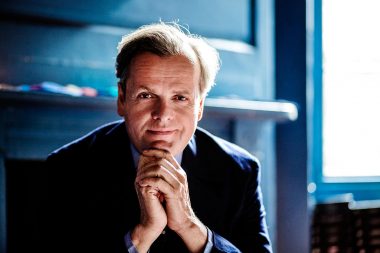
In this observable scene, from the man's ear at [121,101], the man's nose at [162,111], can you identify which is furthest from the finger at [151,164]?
the man's ear at [121,101]

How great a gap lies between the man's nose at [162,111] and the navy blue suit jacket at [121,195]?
25 cm

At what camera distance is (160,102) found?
141cm

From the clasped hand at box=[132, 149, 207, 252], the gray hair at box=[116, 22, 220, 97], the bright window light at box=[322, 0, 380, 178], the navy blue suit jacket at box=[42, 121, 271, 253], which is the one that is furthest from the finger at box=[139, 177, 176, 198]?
the bright window light at box=[322, 0, 380, 178]

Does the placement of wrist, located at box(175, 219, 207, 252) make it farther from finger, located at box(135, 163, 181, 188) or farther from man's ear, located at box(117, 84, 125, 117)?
man's ear, located at box(117, 84, 125, 117)

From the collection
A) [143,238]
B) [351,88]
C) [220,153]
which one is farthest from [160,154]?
[351,88]

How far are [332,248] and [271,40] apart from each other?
53.7 inches

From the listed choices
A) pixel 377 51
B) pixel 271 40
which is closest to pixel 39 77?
pixel 271 40

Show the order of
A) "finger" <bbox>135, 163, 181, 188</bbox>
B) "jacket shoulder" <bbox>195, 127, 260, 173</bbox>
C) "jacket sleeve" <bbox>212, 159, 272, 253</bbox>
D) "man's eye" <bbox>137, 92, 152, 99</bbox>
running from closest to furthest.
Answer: "finger" <bbox>135, 163, 181, 188</bbox> < "man's eye" <bbox>137, 92, 152, 99</bbox> < "jacket sleeve" <bbox>212, 159, 272, 253</bbox> < "jacket shoulder" <bbox>195, 127, 260, 173</bbox>

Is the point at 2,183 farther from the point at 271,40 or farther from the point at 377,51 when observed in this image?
the point at 377,51

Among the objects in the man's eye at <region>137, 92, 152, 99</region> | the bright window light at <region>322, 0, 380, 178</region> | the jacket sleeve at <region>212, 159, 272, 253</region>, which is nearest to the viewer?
the man's eye at <region>137, 92, 152, 99</region>

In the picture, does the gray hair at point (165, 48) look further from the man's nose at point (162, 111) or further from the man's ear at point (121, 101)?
the man's nose at point (162, 111)

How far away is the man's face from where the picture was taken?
1402mm

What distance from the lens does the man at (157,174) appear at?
54.6 inches

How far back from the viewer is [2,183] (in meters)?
2.05
